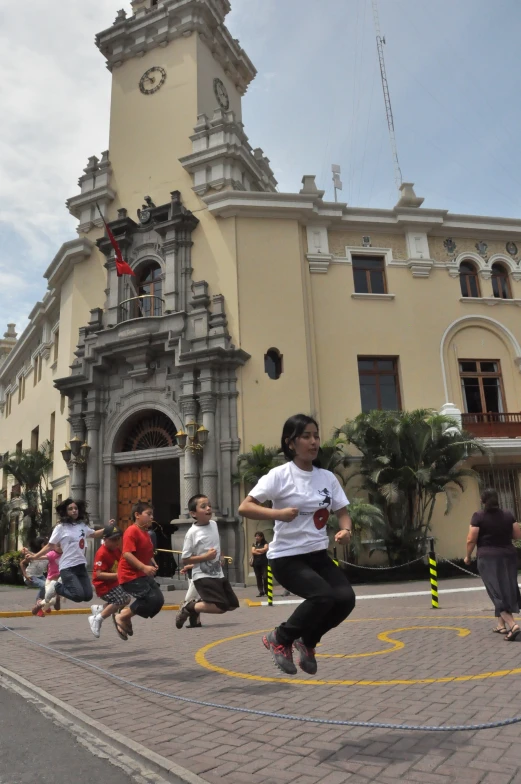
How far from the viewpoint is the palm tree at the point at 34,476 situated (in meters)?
24.2

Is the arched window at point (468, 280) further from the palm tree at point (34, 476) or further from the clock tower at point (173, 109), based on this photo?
the palm tree at point (34, 476)

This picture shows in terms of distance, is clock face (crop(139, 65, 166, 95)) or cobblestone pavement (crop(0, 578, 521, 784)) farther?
clock face (crop(139, 65, 166, 95))

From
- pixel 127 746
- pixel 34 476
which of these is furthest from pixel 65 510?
pixel 34 476

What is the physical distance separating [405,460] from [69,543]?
11.9m

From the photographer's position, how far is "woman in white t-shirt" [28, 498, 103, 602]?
27.2ft

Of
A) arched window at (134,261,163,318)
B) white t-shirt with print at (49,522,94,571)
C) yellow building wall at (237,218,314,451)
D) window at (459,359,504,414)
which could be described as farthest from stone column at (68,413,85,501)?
window at (459,359,504,414)

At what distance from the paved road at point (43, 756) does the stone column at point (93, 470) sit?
1626 centimetres

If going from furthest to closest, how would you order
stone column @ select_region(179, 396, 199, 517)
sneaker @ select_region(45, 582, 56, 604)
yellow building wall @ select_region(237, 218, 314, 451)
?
yellow building wall @ select_region(237, 218, 314, 451)
stone column @ select_region(179, 396, 199, 517)
sneaker @ select_region(45, 582, 56, 604)

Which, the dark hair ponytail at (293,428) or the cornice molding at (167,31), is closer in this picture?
the dark hair ponytail at (293,428)

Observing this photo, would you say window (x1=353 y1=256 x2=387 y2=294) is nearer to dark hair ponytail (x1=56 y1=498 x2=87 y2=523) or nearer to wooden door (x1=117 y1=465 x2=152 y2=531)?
wooden door (x1=117 y1=465 x2=152 y2=531)

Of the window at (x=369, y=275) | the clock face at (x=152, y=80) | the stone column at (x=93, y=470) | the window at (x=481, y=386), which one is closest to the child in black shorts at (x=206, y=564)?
the stone column at (x=93, y=470)

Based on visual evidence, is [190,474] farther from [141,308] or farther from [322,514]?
[322,514]

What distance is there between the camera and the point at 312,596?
4.08m

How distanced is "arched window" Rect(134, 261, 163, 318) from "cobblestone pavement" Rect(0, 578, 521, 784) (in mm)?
14614
